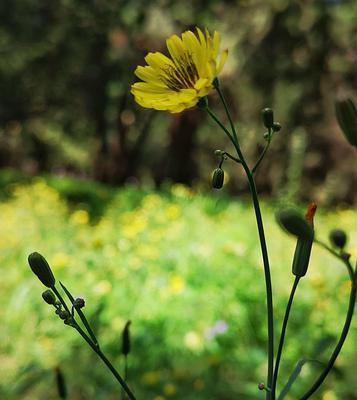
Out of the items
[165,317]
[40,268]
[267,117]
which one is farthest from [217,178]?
[165,317]

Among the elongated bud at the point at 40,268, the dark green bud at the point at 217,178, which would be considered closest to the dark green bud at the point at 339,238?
the dark green bud at the point at 217,178

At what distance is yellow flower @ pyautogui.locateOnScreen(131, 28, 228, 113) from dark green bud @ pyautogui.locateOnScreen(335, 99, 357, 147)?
13cm

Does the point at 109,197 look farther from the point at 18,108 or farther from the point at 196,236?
the point at 196,236

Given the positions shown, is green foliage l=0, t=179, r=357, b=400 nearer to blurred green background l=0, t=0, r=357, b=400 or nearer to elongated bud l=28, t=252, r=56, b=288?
blurred green background l=0, t=0, r=357, b=400

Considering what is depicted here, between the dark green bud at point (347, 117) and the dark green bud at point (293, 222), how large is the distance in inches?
5.0

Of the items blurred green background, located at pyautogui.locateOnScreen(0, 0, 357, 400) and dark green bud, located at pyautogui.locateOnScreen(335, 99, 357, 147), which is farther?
blurred green background, located at pyautogui.locateOnScreen(0, 0, 357, 400)

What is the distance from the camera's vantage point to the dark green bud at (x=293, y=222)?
0.49 m

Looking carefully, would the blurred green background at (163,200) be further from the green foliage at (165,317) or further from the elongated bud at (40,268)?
the elongated bud at (40,268)

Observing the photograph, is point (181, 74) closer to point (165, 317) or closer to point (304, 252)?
point (304, 252)

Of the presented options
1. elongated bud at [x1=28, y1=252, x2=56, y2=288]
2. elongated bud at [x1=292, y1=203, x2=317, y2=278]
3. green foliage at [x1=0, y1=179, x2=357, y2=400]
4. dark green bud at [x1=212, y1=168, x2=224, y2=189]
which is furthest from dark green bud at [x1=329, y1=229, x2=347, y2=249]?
green foliage at [x1=0, y1=179, x2=357, y2=400]

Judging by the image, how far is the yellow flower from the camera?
568 mm

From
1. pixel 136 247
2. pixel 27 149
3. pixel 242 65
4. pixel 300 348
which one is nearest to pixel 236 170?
pixel 242 65

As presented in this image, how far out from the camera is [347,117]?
1.87 ft

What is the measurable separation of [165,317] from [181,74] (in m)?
1.82
